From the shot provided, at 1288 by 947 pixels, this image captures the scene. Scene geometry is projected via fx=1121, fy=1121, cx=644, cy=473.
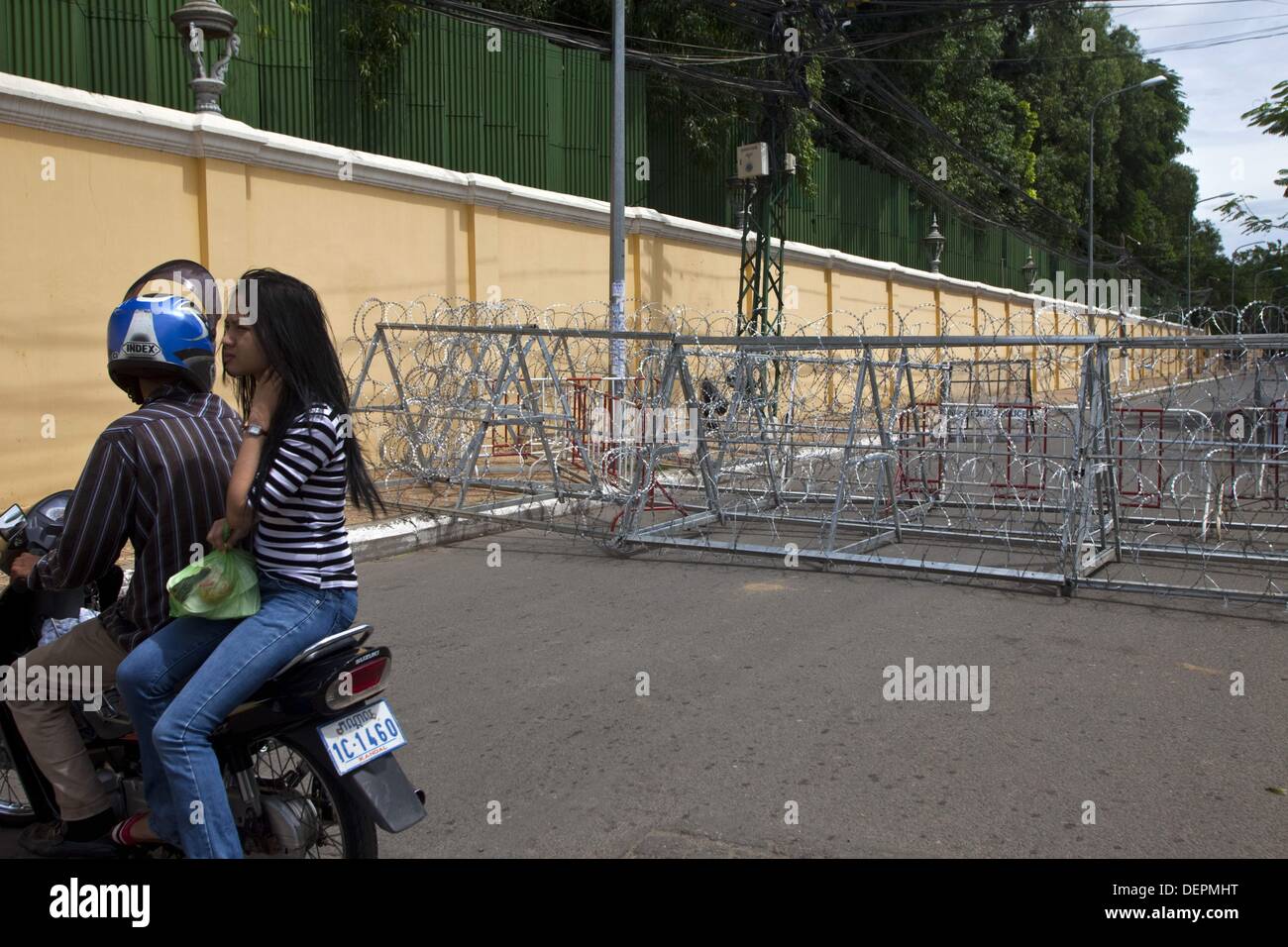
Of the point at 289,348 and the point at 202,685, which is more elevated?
the point at 289,348

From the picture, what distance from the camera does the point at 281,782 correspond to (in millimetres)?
3414

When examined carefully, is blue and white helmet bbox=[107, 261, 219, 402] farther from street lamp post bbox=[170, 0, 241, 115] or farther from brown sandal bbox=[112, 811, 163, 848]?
street lamp post bbox=[170, 0, 241, 115]

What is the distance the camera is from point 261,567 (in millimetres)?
3182

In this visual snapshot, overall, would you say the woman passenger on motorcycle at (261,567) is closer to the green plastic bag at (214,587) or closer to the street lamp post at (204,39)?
the green plastic bag at (214,587)

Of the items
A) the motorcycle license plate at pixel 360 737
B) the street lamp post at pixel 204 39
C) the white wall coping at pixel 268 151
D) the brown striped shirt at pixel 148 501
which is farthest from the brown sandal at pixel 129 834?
the street lamp post at pixel 204 39

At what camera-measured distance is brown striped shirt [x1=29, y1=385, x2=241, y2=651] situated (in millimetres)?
3096

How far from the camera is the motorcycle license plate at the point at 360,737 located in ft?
10.4

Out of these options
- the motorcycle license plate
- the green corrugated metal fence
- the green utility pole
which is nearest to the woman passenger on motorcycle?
the motorcycle license plate

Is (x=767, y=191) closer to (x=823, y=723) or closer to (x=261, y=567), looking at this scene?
(x=823, y=723)

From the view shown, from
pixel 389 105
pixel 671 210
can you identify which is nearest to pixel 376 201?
pixel 389 105

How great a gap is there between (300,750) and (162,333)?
49.5 inches

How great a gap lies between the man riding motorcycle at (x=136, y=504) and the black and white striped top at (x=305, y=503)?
190 millimetres

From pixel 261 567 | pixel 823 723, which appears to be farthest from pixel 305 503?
pixel 823 723
